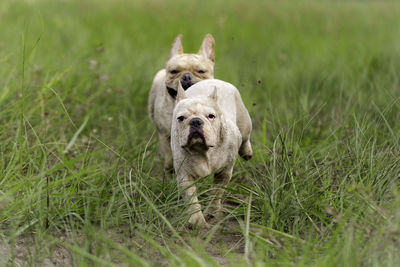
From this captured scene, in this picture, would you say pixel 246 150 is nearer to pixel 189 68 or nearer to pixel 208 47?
pixel 189 68

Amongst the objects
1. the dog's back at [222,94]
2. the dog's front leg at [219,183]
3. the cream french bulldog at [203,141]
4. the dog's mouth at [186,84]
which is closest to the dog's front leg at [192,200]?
the cream french bulldog at [203,141]

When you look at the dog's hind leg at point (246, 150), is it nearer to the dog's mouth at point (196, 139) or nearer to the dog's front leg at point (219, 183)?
the dog's front leg at point (219, 183)

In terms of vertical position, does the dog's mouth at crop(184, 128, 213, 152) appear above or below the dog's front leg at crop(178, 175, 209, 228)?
above

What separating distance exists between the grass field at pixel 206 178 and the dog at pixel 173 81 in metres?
0.23

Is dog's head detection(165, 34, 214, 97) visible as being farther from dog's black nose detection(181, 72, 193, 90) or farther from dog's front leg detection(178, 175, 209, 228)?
dog's front leg detection(178, 175, 209, 228)

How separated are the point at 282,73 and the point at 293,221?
4.51 m

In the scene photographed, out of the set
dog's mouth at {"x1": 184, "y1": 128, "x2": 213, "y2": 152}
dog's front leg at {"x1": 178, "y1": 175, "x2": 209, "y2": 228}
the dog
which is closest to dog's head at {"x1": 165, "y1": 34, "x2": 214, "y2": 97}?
the dog

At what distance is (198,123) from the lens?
3453 millimetres

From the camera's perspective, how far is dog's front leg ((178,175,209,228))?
356 cm

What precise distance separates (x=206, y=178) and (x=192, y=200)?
0.75 feet

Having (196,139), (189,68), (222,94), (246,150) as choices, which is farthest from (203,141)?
(189,68)

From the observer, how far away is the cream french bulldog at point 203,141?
138 inches

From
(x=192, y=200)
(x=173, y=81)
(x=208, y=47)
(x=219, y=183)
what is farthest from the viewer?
(x=208, y=47)

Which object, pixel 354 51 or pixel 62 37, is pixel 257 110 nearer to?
pixel 354 51
